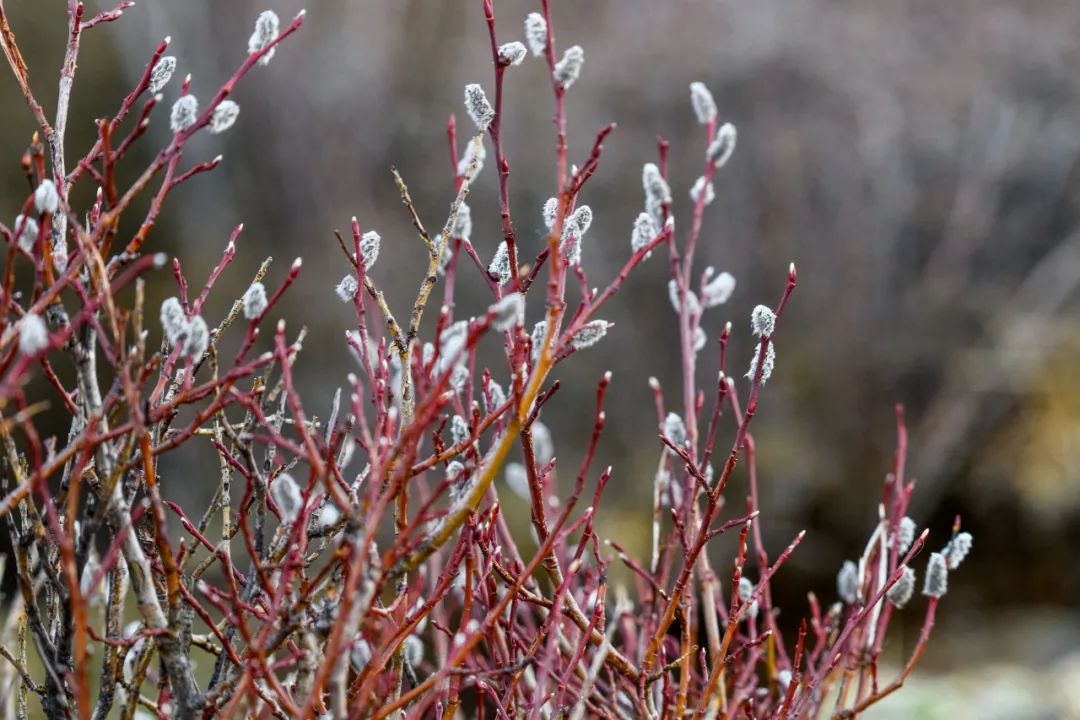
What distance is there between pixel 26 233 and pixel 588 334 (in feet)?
1.83

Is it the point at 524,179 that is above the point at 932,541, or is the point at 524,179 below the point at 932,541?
A: above

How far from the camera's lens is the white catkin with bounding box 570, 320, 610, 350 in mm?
956

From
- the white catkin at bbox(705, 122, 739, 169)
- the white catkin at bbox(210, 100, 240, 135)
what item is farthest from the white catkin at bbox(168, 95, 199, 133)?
the white catkin at bbox(705, 122, 739, 169)

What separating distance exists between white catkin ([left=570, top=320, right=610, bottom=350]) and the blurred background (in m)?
4.56

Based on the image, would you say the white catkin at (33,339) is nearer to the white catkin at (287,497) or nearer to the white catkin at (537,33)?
the white catkin at (287,497)

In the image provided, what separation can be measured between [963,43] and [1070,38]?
63 centimetres

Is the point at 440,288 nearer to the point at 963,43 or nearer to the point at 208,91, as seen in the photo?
the point at 208,91

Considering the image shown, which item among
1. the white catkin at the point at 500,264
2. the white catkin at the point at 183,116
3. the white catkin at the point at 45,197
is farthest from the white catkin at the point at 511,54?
the white catkin at the point at 45,197

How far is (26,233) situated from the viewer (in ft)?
3.10

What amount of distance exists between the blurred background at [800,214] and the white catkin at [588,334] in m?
4.56

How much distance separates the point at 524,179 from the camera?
19.4ft

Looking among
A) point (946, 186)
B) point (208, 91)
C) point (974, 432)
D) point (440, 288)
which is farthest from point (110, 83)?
point (974, 432)

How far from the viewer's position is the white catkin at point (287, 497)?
92 centimetres

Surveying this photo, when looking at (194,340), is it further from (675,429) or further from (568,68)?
(675,429)
